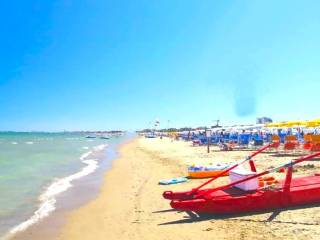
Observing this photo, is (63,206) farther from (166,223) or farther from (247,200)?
(247,200)

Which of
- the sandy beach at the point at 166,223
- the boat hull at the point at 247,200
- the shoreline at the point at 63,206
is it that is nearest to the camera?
the sandy beach at the point at 166,223

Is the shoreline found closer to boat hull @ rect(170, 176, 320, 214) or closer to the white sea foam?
the white sea foam

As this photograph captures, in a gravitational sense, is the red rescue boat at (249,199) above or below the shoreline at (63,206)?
above

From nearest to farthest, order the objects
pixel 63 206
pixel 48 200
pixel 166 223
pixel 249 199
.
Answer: pixel 166 223
pixel 249 199
pixel 63 206
pixel 48 200

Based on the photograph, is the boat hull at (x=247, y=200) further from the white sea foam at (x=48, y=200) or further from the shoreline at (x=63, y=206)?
the white sea foam at (x=48, y=200)

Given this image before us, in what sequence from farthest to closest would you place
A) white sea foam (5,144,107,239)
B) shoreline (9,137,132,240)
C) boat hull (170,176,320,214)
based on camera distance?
white sea foam (5,144,107,239), boat hull (170,176,320,214), shoreline (9,137,132,240)

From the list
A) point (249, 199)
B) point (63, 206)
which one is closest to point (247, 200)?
point (249, 199)

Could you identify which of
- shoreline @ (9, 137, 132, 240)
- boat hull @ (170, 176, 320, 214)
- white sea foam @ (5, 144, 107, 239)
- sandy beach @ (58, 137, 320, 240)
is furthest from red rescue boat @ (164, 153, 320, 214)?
white sea foam @ (5, 144, 107, 239)

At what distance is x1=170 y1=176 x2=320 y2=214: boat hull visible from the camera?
8.23m

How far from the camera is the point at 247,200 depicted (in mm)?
8250

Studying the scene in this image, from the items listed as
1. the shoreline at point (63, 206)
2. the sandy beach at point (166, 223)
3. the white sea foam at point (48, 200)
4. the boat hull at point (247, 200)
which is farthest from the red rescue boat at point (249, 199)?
the white sea foam at point (48, 200)

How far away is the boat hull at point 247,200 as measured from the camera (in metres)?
8.23

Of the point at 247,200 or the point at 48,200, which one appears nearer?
the point at 247,200

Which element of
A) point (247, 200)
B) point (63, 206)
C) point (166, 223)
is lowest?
point (63, 206)
